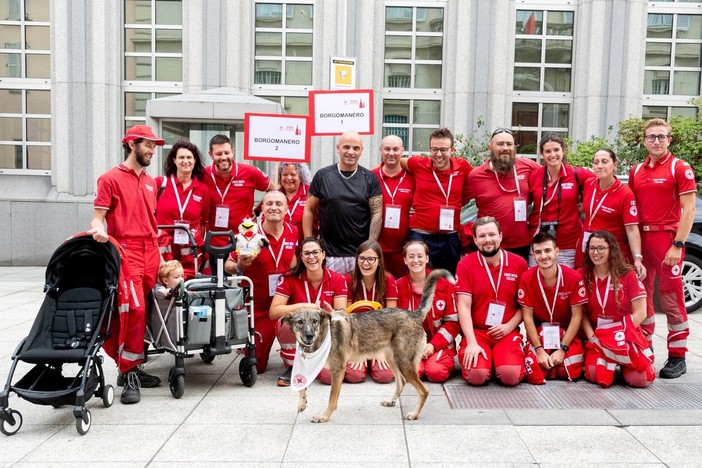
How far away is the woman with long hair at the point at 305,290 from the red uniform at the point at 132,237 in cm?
118

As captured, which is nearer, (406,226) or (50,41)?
(406,226)

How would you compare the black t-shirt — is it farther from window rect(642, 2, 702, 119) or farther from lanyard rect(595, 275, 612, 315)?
window rect(642, 2, 702, 119)

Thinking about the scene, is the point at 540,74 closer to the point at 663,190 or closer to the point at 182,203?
the point at 663,190

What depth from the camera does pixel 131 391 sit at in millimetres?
5312

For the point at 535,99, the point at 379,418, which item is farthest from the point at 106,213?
the point at 535,99

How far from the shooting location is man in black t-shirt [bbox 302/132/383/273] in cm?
634

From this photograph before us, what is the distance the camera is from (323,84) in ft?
53.3

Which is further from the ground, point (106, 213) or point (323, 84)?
point (323, 84)

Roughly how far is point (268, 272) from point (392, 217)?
1.37 m

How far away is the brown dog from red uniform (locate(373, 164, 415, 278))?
4.71 feet

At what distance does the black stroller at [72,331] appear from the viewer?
4586mm

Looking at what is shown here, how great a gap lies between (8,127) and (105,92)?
2.96 meters

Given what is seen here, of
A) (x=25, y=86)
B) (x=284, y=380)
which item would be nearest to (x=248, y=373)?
(x=284, y=380)

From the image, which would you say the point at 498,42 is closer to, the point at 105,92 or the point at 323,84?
the point at 323,84
